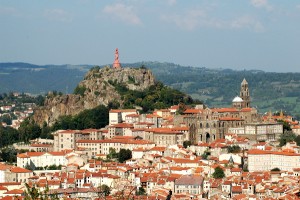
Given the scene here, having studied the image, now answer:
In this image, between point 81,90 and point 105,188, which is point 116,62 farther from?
point 105,188

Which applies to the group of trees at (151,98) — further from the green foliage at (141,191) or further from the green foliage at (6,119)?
the green foliage at (6,119)

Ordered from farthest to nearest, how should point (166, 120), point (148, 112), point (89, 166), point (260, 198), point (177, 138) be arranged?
point (148, 112) < point (166, 120) < point (177, 138) < point (89, 166) < point (260, 198)

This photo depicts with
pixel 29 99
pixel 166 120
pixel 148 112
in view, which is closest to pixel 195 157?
pixel 166 120

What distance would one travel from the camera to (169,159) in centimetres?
6181

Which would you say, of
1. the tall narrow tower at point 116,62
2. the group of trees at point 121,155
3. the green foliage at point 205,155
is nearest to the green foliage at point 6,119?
the tall narrow tower at point 116,62

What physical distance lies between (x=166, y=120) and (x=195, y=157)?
29.4 ft

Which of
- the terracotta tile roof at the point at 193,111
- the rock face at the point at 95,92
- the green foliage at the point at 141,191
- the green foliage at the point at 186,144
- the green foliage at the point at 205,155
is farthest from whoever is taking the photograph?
the rock face at the point at 95,92

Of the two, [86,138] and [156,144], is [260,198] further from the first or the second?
[86,138]

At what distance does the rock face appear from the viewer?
81.0 m

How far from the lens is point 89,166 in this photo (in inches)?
2408

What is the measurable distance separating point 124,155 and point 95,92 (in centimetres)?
1835

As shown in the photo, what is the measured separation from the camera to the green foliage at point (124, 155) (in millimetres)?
64625

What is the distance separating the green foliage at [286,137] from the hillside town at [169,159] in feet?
2.29

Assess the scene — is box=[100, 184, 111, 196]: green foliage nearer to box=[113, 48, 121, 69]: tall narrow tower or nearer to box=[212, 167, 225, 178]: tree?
box=[212, 167, 225, 178]: tree
